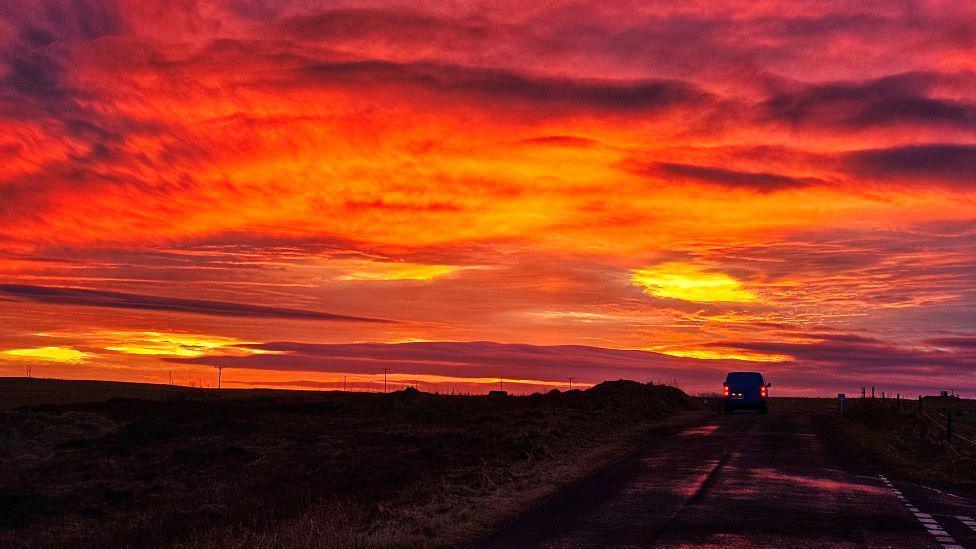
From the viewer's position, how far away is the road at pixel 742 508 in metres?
15.1

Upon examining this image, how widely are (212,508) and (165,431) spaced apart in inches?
926

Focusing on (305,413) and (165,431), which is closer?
(165,431)

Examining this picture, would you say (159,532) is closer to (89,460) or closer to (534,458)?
(534,458)

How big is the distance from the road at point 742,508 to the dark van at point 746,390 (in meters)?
29.7

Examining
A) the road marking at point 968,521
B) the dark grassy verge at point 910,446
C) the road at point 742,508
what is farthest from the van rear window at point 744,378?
the road marking at point 968,521

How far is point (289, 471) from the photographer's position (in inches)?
1383

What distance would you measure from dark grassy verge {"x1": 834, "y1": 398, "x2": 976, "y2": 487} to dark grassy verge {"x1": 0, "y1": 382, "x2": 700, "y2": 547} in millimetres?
9755

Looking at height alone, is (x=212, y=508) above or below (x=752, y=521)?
below

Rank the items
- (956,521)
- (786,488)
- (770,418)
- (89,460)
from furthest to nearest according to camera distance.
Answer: (770,418) < (89,460) < (786,488) < (956,521)

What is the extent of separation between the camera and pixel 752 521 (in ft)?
55.7

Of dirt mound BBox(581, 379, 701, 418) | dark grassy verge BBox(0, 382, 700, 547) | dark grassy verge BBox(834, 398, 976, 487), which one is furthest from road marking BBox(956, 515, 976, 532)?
dirt mound BBox(581, 379, 701, 418)

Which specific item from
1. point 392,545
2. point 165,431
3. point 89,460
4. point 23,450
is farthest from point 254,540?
point 165,431

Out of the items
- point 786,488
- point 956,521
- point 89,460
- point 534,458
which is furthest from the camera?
point 89,460

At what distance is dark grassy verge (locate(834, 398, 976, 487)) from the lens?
2736 centimetres
